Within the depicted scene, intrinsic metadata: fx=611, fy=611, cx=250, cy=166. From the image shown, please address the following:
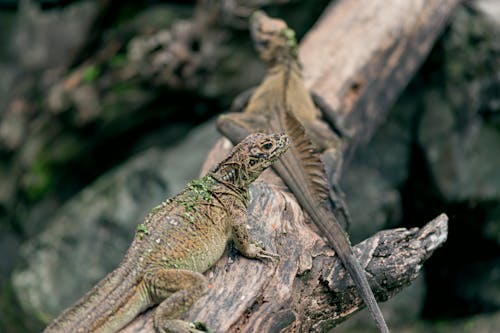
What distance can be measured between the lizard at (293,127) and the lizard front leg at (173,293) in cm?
124

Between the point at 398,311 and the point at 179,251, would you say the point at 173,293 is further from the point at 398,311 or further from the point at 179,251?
the point at 398,311

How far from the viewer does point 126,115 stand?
10.0 meters

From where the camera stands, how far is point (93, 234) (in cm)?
900

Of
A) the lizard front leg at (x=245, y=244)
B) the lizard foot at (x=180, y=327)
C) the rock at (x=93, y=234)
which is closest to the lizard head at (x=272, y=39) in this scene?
the rock at (x=93, y=234)

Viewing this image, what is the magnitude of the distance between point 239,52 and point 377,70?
3.08 meters

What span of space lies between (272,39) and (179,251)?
4.40m

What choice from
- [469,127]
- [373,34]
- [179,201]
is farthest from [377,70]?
[179,201]

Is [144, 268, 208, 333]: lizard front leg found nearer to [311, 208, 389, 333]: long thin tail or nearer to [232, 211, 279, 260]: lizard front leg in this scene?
[232, 211, 279, 260]: lizard front leg

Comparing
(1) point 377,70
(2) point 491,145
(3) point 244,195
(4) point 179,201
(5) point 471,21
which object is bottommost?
(2) point 491,145

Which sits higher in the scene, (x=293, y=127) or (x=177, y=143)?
(x=293, y=127)

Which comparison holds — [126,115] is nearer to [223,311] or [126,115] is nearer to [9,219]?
[9,219]

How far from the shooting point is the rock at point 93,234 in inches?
348

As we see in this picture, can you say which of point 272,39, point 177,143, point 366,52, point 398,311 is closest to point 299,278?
point 366,52

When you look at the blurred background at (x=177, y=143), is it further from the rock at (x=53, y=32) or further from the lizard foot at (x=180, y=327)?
the lizard foot at (x=180, y=327)
